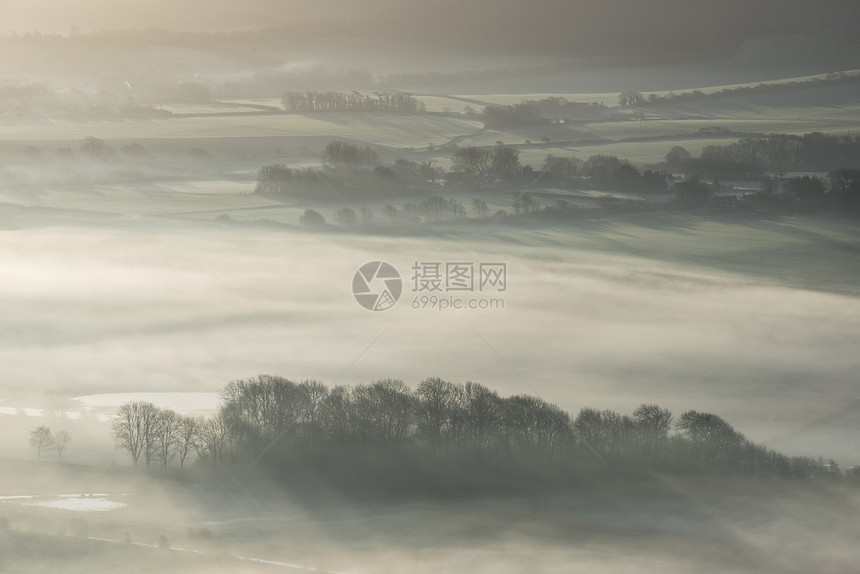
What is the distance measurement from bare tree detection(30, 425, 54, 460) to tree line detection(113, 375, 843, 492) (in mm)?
1032

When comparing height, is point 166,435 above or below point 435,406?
below

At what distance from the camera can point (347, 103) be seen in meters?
32.9

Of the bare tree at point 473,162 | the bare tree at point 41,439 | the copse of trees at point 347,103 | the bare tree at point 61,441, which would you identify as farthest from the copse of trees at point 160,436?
the copse of trees at point 347,103

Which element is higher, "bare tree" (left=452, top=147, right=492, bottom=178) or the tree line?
"bare tree" (left=452, top=147, right=492, bottom=178)

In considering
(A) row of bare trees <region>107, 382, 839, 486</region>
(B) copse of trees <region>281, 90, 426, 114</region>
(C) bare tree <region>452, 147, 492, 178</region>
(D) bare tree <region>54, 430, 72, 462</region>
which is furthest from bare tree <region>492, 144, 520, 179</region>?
(D) bare tree <region>54, 430, 72, 462</region>

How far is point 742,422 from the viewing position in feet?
51.8

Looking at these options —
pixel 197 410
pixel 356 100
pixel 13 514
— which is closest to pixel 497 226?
pixel 356 100

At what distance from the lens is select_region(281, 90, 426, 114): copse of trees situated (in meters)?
33.0

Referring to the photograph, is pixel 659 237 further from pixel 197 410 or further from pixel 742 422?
pixel 197 410

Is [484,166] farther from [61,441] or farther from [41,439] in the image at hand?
[41,439]

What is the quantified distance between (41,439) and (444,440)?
245 inches

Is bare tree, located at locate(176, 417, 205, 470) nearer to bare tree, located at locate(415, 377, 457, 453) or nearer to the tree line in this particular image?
the tree line

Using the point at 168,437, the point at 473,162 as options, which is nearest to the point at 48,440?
the point at 168,437

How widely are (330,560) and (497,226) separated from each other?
14859 millimetres
